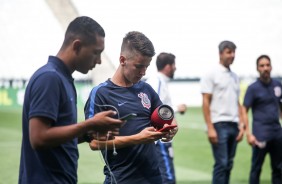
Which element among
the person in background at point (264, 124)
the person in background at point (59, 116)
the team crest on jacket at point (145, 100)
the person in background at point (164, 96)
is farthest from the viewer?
the person in background at point (264, 124)

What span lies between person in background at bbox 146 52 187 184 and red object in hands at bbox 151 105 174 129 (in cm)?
247

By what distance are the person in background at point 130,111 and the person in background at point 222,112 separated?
3510 mm

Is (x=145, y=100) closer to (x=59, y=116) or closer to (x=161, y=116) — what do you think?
(x=161, y=116)

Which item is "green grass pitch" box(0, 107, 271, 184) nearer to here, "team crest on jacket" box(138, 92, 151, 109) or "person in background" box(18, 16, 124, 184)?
"team crest on jacket" box(138, 92, 151, 109)

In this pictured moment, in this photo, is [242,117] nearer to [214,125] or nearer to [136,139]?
[214,125]

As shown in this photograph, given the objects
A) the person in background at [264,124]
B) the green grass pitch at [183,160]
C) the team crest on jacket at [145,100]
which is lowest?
the green grass pitch at [183,160]

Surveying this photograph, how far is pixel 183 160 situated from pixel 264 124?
3.99 m

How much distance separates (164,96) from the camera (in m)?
7.49

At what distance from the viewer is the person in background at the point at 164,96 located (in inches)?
287

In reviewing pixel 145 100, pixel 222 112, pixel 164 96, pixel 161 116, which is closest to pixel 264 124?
pixel 222 112

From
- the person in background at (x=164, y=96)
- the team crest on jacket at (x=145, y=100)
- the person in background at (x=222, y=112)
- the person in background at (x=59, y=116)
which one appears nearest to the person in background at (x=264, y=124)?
the person in background at (x=222, y=112)

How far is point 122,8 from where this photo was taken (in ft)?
101

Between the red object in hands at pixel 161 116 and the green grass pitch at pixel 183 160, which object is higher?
the red object in hands at pixel 161 116

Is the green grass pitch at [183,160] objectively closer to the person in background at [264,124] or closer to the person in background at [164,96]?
the person in background at [264,124]
